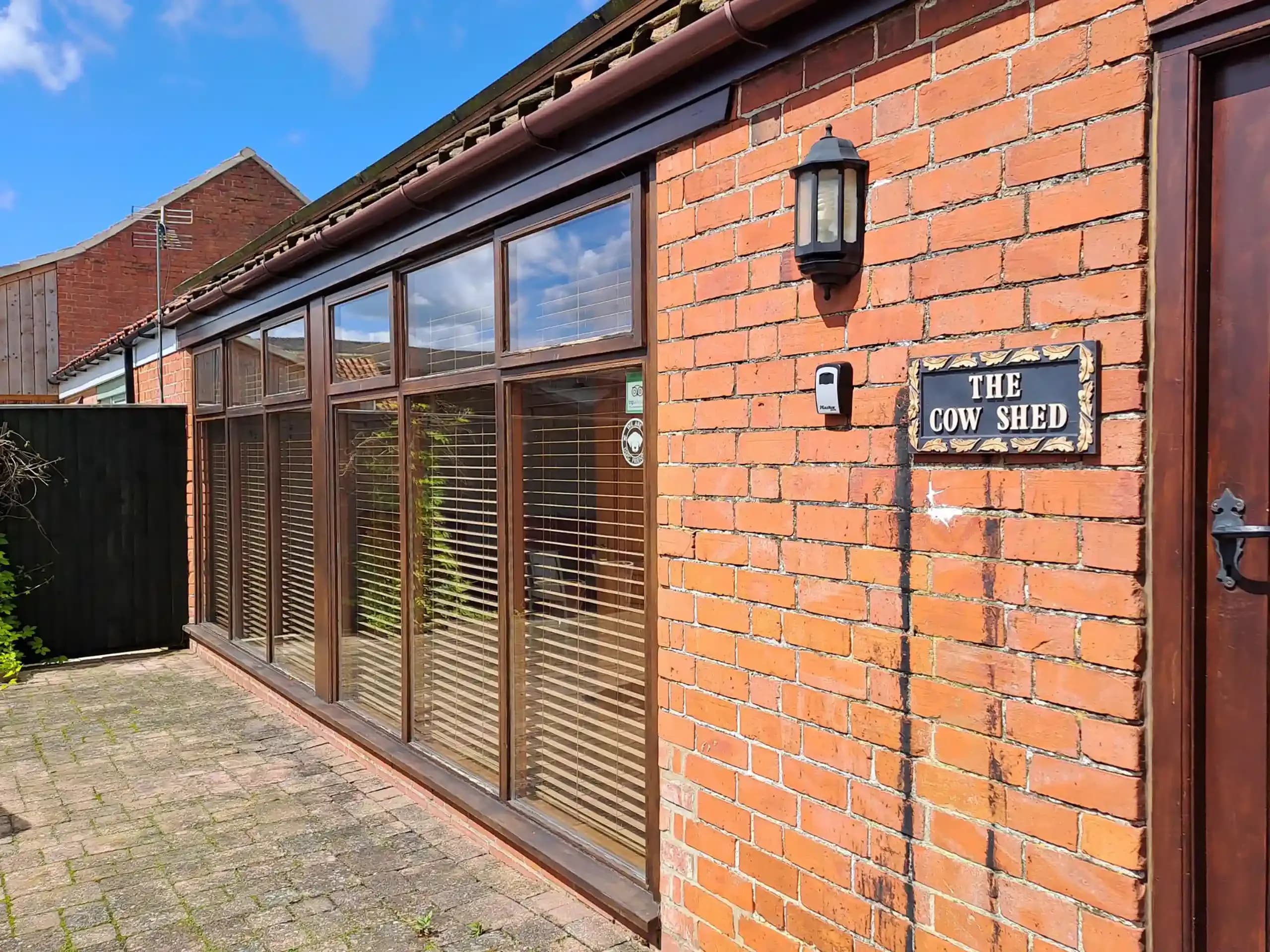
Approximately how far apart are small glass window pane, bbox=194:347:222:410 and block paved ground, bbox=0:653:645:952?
10.1ft

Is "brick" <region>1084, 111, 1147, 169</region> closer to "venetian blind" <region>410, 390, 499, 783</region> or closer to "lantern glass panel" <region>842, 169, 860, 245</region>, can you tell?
"lantern glass panel" <region>842, 169, 860, 245</region>

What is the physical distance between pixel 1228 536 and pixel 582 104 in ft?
7.92

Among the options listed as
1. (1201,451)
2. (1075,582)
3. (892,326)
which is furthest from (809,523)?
(1201,451)

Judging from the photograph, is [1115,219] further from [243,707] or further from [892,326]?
[243,707]

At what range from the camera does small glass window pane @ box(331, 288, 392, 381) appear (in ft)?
16.8

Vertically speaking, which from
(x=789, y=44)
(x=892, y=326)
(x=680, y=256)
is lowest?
(x=892, y=326)

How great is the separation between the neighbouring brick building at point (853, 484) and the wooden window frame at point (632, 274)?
17mm

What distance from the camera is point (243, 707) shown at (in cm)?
671

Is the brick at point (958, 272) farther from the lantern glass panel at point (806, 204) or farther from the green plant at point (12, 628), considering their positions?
the green plant at point (12, 628)

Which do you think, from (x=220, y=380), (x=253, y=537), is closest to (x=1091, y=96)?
(x=253, y=537)

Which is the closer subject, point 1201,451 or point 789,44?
point 1201,451

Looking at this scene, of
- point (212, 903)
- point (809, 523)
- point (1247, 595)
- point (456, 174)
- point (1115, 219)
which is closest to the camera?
point (1247, 595)

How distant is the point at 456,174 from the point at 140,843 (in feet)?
11.2

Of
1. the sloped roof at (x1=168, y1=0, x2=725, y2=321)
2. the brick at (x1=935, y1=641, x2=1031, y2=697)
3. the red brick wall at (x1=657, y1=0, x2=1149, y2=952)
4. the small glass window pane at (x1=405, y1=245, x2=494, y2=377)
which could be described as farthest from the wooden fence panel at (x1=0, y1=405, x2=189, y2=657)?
the brick at (x1=935, y1=641, x2=1031, y2=697)
